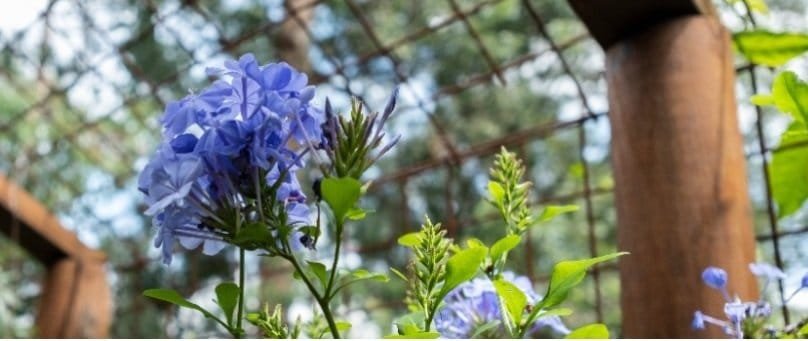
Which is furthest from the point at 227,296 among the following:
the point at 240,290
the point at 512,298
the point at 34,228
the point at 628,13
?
the point at 34,228

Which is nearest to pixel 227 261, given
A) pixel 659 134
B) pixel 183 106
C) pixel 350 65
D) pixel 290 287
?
pixel 290 287

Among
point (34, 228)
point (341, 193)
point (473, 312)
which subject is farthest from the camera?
point (34, 228)

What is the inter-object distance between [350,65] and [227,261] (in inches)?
106

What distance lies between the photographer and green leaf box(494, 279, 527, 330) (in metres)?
0.44

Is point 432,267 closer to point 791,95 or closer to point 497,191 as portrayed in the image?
point 497,191

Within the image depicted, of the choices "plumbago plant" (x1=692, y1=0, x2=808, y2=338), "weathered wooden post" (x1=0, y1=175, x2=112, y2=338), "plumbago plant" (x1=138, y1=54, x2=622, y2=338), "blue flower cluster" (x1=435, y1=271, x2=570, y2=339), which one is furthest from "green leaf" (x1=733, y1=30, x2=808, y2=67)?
"weathered wooden post" (x1=0, y1=175, x2=112, y2=338)

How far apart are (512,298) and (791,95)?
36 cm

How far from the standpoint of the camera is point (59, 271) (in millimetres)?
2219

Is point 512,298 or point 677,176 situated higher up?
point 677,176

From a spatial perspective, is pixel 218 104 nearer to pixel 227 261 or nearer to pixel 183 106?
pixel 183 106

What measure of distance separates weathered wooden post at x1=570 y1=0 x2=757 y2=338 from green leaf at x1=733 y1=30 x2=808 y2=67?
18 mm

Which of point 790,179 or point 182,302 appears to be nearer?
point 182,302

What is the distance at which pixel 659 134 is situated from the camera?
0.86 metres

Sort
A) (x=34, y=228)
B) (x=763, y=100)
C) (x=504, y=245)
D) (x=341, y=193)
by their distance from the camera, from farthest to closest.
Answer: (x=34, y=228), (x=763, y=100), (x=504, y=245), (x=341, y=193)
